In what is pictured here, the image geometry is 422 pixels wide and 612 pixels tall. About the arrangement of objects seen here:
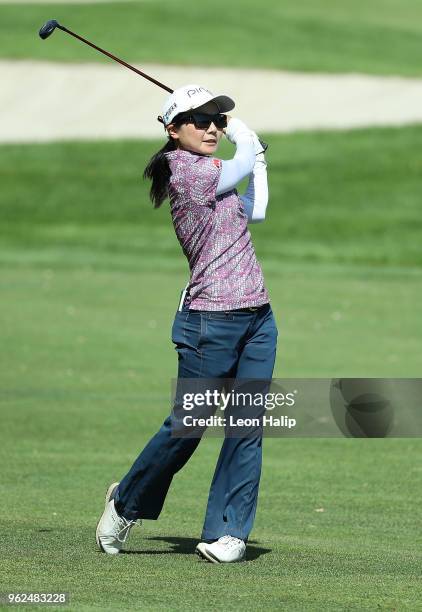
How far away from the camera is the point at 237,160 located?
6.37m

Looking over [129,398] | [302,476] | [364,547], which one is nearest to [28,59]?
[129,398]

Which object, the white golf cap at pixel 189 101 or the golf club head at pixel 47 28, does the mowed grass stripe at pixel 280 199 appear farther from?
the white golf cap at pixel 189 101

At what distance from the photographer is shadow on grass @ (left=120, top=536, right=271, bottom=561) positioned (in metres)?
6.47

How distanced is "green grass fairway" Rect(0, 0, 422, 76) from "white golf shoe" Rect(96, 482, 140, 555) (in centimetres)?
2531

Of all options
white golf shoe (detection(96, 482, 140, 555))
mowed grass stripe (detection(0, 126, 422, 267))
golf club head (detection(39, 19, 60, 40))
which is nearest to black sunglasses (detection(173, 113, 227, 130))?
golf club head (detection(39, 19, 60, 40))

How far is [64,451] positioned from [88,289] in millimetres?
8072

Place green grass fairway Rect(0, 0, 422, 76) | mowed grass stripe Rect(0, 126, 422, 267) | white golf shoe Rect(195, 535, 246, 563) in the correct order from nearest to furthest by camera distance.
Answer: white golf shoe Rect(195, 535, 246, 563) < mowed grass stripe Rect(0, 126, 422, 267) < green grass fairway Rect(0, 0, 422, 76)

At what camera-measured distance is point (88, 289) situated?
1752 cm

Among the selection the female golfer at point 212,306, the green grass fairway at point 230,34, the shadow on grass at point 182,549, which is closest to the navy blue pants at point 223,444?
the female golfer at point 212,306

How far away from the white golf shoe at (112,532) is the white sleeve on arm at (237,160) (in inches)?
56.0

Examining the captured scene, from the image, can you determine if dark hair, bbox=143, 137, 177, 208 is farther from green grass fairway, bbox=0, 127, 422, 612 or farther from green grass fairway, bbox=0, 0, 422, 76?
green grass fairway, bbox=0, 0, 422, 76

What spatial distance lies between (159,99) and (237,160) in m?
24.4

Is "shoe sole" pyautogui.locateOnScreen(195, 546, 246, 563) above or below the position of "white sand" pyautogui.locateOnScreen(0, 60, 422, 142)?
below

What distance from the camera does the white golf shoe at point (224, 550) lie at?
245 inches
